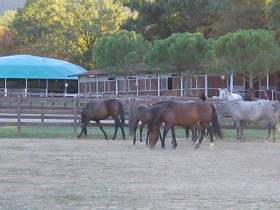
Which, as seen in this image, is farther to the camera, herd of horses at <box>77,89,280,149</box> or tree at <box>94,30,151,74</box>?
tree at <box>94,30,151,74</box>

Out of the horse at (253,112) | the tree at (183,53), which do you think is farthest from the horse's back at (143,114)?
the tree at (183,53)

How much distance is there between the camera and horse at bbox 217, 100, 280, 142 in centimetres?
2206

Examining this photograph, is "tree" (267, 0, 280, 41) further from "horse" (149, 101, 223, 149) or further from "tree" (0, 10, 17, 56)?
"tree" (0, 10, 17, 56)

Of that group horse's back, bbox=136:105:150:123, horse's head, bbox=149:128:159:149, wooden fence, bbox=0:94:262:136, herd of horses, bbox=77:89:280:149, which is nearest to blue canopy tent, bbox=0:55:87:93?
wooden fence, bbox=0:94:262:136

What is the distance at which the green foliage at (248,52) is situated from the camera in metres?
33.6

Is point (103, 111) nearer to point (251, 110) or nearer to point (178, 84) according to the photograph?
point (251, 110)

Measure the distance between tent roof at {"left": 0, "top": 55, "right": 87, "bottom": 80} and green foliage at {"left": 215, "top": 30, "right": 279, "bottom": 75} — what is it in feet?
103

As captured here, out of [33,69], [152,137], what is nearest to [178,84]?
[33,69]

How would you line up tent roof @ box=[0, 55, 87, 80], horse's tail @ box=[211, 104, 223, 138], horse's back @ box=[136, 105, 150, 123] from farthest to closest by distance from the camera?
tent roof @ box=[0, 55, 87, 80] < horse's back @ box=[136, 105, 150, 123] < horse's tail @ box=[211, 104, 223, 138]

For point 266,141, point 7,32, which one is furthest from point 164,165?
point 7,32

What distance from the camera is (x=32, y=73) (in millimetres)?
65375

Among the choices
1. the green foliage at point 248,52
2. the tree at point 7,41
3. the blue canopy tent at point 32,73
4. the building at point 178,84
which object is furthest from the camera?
the tree at point 7,41

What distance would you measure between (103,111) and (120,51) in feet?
72.2

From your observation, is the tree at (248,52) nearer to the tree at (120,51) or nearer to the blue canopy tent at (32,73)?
the tree at (120,51)
